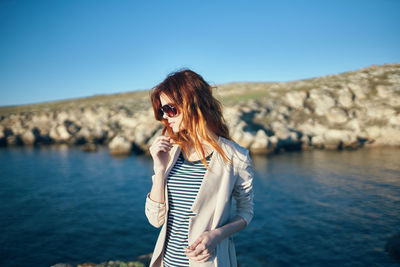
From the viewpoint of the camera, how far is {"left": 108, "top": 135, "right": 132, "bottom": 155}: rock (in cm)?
3269

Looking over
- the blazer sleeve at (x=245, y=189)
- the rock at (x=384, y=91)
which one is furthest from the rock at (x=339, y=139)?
the blazer sleeve at (x=245, y=189)

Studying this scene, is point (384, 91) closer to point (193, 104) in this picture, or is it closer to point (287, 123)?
point (287, 123)

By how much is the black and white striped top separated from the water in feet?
21.4

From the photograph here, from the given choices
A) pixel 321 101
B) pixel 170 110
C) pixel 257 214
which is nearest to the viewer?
pixel 170 110

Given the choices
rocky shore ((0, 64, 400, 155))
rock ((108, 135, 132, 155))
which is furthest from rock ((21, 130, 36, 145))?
rock ((108, 135, 132, 155))

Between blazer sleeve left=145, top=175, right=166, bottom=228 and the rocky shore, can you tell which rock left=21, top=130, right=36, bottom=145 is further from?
blazer sleeve left=145, top=175, right=166, bottom=228

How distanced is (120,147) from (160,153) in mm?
31809

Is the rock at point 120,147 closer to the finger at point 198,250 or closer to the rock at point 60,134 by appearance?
the rock at point 60,134

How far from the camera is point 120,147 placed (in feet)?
107

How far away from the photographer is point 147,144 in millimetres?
33094

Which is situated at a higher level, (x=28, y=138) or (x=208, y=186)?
(x=208, y=186)

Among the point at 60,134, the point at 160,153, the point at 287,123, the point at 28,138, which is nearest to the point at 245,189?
the point at 160,153

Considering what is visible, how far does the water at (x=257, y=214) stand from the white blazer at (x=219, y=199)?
Answer: 647cm

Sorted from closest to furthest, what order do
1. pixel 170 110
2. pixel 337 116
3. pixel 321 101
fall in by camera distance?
pixel 170 110
pixel 337 116
pixel 321 101
